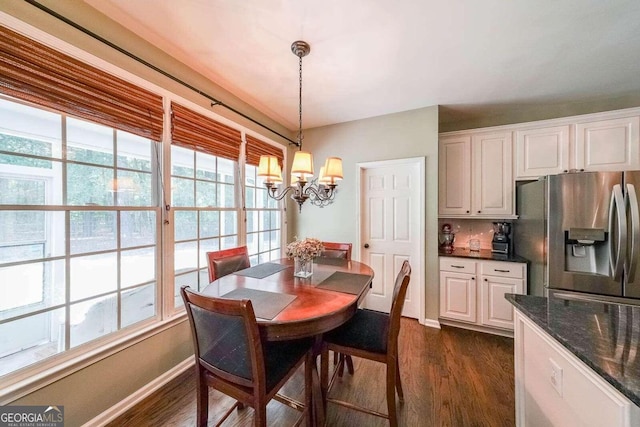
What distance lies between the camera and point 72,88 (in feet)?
4.45

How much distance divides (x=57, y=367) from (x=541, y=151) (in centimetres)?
451

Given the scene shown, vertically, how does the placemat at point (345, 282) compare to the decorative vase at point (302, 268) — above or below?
below

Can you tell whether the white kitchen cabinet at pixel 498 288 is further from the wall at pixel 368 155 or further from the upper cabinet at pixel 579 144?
the upper cabinet at pixel 579 144

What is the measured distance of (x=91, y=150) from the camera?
60.4 inches

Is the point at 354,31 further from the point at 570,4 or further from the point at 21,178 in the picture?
the point at 21,178

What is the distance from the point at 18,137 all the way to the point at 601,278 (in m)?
4.22

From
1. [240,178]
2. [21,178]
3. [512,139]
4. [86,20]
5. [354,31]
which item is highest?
[354,31]

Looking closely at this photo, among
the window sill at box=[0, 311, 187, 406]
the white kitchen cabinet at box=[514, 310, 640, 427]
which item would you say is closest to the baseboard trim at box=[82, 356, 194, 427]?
the window sill at box=[0, 311, 187, 406]

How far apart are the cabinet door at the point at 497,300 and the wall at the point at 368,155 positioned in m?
0.50

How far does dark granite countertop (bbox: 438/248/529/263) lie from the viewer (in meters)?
2.58

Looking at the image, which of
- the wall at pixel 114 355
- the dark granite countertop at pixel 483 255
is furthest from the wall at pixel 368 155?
the wall at pixel 114 355

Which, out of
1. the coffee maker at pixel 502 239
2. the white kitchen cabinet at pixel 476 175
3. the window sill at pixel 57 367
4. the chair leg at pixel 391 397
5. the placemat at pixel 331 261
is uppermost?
the white kitchen cabinet at pixel 476 175

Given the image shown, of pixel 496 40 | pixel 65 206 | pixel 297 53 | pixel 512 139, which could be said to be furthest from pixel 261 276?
pixel 512 139

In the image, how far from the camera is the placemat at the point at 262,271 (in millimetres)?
1890
